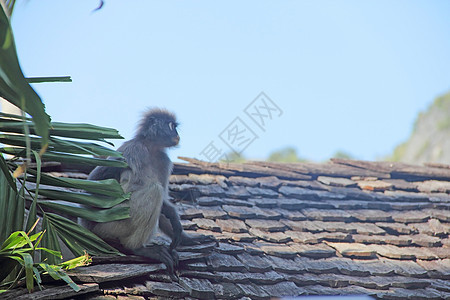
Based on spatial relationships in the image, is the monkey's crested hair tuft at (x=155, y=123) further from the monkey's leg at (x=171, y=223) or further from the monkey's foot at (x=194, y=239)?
the monkey's foot at (x=194, y=239)

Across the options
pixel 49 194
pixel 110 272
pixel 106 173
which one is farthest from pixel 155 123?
pixel 110 272

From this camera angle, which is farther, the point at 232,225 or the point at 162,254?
the point at 232,225

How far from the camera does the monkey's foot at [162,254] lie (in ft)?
11.6

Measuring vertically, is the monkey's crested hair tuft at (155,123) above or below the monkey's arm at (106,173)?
above

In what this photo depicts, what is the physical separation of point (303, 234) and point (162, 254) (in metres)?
1.47

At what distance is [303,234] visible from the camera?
4516 millimetres

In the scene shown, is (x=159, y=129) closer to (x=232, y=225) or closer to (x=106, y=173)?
(x=106, y=173)

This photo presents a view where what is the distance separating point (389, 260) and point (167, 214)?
1.94 m

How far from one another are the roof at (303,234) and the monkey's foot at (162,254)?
0.22 feet

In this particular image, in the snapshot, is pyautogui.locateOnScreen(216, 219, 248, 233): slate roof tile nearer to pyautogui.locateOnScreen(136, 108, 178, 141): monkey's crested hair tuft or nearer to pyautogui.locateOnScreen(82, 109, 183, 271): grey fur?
pyautogui.locateOnScreen(82, 109, 183, 271): grey fur

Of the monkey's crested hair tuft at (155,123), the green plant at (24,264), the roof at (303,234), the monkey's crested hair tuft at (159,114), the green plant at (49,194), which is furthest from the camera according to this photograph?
the monkey's crested hair tuft at (159,114)

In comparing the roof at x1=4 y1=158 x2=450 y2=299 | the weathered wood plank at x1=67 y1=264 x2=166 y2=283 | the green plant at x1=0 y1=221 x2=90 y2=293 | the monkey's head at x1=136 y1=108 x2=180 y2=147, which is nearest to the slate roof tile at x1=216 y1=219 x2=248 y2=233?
the roof at x1=4 y1=158 x2=450 y2=299

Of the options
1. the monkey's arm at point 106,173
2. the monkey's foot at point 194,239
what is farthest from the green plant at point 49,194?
the monkey's foot at point 194,239

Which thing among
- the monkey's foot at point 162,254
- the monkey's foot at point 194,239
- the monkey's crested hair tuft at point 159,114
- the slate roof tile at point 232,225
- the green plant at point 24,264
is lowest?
the green plant at point 24,264
